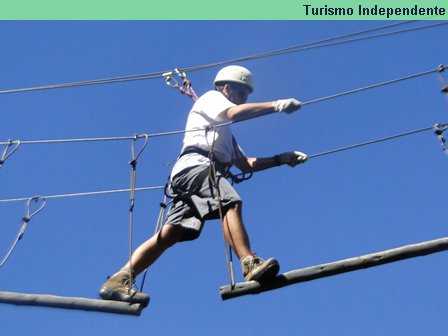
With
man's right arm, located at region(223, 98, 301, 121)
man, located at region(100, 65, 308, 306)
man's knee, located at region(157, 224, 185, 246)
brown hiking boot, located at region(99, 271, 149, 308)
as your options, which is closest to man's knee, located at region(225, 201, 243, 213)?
man, located at region(100, 65, 308, 306)

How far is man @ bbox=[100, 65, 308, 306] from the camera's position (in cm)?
695

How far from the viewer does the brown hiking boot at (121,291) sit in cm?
682

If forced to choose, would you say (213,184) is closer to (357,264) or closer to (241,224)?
(241,224)

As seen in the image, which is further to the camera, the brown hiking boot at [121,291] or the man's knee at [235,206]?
the man's knee at [235,206]

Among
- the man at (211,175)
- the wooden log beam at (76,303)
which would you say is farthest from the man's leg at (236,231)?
the wooden log beam at (76,303)

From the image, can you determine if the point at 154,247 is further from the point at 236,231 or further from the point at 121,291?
the point at 236,231

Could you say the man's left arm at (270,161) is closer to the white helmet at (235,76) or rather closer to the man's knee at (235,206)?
the white helmet at (235,76)

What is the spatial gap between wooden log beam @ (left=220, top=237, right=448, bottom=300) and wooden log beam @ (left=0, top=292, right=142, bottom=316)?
77 cm

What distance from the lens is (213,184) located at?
23.9 feet

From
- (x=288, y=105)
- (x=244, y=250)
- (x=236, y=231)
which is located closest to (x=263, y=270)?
(x=244, y=250)

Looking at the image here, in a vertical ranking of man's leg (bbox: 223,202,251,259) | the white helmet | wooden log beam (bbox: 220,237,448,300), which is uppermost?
the white helmet

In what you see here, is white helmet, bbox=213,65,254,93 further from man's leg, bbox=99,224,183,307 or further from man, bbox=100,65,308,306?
man's leg, bbox=99,224,183,307

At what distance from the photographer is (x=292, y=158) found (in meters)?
7.92

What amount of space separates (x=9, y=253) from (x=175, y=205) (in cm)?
153
